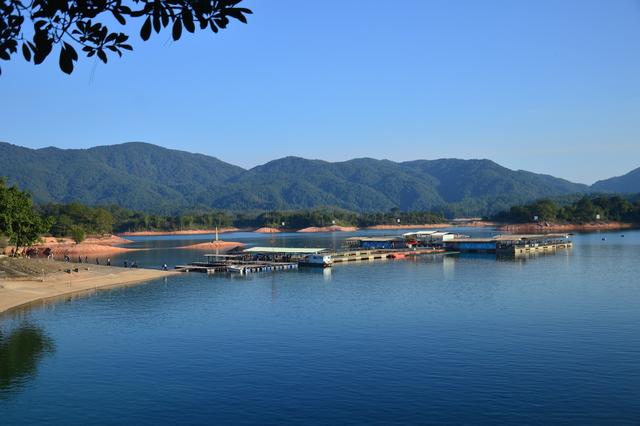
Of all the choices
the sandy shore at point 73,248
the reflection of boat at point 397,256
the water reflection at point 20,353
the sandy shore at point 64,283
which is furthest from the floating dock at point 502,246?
the water reflection at point 20,353

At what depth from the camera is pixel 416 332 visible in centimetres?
3253

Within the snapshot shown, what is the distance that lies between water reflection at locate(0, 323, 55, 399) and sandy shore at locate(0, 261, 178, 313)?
804 cm

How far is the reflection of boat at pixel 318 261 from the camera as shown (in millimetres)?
73188

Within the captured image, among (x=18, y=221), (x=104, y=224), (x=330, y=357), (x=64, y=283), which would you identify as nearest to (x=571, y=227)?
(x=104, y=224)

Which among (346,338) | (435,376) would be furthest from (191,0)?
(346,338)

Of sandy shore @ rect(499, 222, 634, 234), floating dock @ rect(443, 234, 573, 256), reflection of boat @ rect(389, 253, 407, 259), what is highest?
sandy shore @ rect(499, 222, 634, 234)

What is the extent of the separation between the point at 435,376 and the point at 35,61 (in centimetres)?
2099

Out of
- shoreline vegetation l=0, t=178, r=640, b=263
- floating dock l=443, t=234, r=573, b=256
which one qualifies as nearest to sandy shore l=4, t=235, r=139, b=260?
shoreline vegetation l=0, t=178, r=640, b=263

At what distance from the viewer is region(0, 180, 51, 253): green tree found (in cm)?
6084

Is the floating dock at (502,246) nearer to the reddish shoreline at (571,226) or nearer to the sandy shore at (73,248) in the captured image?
the sandy shore at (73,248)

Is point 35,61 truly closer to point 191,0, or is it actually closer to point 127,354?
point 191,0

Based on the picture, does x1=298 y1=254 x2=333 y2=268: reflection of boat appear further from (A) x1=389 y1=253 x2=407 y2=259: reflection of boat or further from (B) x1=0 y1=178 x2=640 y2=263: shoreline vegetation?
(B) x1=0 y1=178 x2=640 y2=263: shoreline vegetation

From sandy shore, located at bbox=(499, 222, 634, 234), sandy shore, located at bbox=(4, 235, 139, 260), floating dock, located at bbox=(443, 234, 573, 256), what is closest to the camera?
floating dock, located at bbox=(443, 234, 573, 256)

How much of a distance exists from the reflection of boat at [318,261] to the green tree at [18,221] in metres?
30.5
